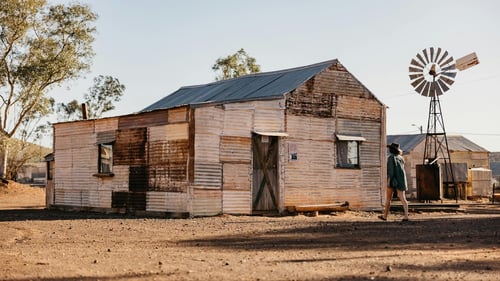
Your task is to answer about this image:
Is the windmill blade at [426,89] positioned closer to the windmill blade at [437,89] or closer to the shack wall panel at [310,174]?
the windmill blade at [437,89]

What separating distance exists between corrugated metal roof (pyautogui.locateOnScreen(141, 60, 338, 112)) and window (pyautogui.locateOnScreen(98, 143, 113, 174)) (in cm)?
283

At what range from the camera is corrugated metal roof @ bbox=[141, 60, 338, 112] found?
2106 cm

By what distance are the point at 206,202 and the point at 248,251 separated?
8.36 meters

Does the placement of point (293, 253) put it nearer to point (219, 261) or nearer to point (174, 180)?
point (219, 261)

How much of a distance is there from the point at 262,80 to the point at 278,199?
582 centimetres

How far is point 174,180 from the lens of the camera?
1861 centimetres

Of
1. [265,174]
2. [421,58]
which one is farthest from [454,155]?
[265,174]

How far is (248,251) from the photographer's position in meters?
9.97

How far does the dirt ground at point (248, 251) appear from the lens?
24.8ft

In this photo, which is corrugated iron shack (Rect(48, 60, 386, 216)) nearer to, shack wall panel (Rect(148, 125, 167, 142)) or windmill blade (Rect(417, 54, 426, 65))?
shack wall panel (Rect(148, 125, 167, 142))

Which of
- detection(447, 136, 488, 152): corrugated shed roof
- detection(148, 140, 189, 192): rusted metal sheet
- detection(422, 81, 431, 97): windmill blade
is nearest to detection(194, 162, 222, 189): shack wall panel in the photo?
detection(148, 140, 189, 192): rusted metal sheet

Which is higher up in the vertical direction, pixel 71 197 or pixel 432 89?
pixel 432 89

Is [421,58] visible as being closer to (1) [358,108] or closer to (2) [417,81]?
(2) [417,81]

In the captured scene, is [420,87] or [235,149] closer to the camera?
[235,149]
